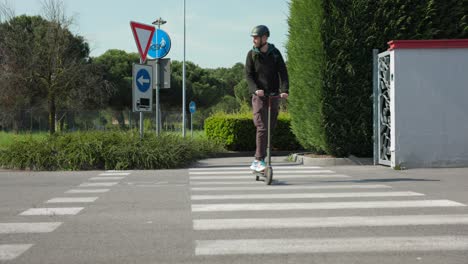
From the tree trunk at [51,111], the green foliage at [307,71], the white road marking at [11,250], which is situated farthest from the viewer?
the tree trunk at [51,111]

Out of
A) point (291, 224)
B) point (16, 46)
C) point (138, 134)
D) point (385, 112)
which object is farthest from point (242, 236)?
point (16, 46)

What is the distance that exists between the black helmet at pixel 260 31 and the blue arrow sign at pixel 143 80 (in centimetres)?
478

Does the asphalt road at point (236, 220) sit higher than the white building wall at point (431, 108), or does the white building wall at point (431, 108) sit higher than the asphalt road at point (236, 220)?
the white building wall at point (431, 108)

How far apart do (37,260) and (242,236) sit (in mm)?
1554

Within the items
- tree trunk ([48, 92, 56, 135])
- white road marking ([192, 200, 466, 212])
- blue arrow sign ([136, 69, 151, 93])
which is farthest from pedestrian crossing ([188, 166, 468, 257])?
tree trunk ([48, 92, 56, 135])

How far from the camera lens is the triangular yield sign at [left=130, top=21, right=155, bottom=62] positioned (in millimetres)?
11620

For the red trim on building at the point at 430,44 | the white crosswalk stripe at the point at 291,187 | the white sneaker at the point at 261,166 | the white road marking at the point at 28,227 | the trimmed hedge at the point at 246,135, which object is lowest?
the white road marking at the point at 28,227

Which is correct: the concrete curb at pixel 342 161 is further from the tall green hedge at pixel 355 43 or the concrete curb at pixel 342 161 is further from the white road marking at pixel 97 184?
the white road marking at pixel 97 184

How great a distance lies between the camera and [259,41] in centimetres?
751

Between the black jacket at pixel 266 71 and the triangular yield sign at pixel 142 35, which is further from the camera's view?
the triangular yield sign at pixel 142 35

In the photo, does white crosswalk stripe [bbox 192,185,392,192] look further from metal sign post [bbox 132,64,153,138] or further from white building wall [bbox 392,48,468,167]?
metal sign post [bbox 132,64,153,138]

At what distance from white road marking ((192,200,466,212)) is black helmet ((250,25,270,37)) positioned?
8.86 ft

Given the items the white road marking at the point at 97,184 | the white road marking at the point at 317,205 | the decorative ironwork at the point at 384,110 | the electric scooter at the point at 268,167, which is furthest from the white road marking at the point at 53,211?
the decorative ironwork at the point at 384,110

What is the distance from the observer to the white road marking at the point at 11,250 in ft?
12.2
